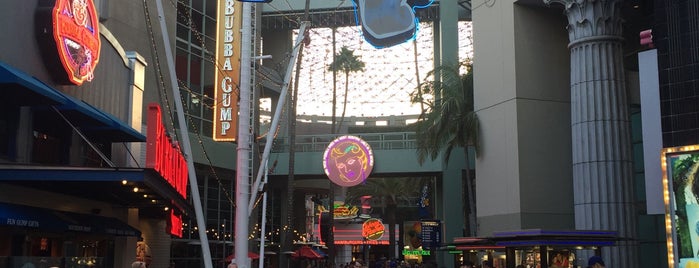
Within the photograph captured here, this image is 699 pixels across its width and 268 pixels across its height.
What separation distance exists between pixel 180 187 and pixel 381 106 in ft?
344

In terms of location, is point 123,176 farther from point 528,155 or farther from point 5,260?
point 528,155

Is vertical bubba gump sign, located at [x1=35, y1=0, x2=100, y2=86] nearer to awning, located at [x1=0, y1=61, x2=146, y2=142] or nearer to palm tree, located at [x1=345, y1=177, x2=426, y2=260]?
awning, located at [x1=0, y1=61, x2=146, y2=142]

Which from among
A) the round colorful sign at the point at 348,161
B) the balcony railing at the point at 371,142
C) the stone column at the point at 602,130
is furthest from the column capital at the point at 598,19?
the balcony railing at the point at 371,142

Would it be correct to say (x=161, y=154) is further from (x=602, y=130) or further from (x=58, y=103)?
(x=602, y=130)

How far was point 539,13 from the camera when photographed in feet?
90.3

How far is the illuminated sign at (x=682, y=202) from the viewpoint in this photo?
62.1 ft

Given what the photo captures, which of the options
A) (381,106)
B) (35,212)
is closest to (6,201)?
(35,212)

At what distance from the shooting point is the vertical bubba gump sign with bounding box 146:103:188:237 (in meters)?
17.4

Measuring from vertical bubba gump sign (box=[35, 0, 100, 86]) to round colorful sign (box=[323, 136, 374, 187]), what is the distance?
67.8 ft

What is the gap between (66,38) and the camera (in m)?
17.2

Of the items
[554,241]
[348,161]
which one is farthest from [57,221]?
[348,161]

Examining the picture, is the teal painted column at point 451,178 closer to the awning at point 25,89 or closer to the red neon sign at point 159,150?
the red neon sign at point 159,150

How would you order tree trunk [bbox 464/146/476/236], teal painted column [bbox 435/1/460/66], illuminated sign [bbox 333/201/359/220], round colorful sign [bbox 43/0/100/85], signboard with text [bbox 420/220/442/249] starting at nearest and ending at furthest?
round colorful sign [bbox 43/0/100/85], signboard with text [bbox 420/220/442/249], tree trunk [bbox 464/146/476/236], teal painted column [bbox 435/1/460/66], illuminated sign [bbox 333/201/359/220]

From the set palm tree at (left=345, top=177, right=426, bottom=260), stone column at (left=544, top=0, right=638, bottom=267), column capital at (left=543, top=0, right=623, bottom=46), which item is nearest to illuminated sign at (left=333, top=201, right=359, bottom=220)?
palm tree at (left=345, top=177, right=426, bottom=260)
